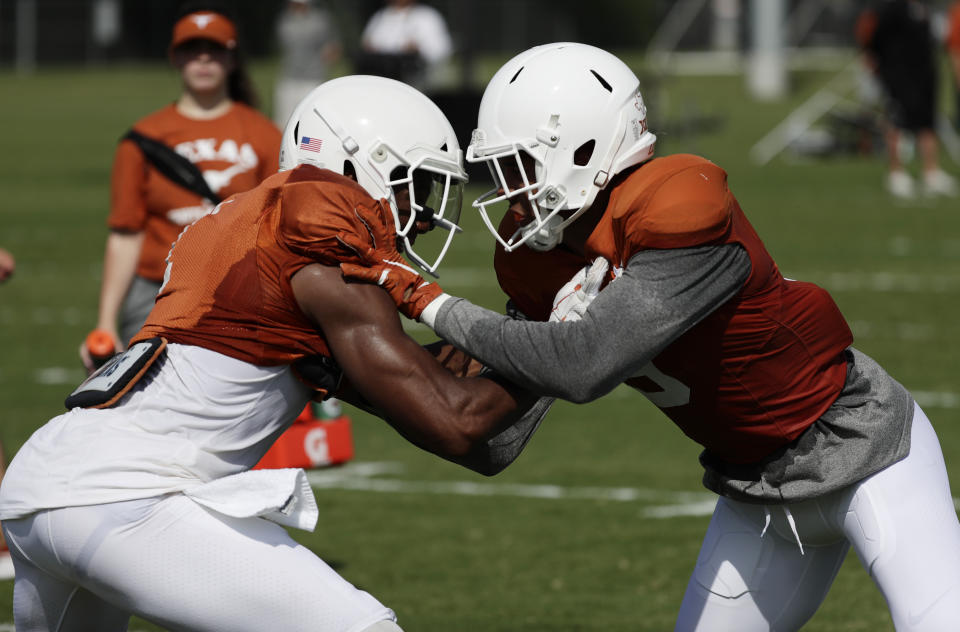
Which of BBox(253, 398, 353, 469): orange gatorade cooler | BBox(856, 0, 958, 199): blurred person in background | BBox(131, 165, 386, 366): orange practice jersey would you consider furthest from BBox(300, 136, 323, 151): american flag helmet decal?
BBox(856, 0, 958, 199): blurred person in background

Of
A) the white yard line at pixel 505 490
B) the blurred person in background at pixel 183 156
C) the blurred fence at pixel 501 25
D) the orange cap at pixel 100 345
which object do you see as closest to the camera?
the orange cap at pixel 100 345

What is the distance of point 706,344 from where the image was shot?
3486 mm

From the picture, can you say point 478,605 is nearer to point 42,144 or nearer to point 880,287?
point 880,287

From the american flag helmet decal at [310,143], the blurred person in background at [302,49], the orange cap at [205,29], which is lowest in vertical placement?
the blurred person in background at [302,49]

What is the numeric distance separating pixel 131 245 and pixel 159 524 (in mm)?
3345

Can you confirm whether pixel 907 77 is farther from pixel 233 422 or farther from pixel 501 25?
pixel 501 25

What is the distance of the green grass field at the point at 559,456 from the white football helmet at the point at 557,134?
6.88 ft

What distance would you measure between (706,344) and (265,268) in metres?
1.02

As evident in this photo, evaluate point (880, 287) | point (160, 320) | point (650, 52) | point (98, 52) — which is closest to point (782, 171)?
point (880, 287)

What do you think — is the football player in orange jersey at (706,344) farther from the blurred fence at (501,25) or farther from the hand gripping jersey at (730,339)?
the blurred fence at (501,25)

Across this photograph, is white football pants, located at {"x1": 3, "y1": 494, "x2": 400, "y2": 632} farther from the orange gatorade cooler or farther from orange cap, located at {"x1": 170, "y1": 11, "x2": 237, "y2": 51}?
orange cap, located at {"x1": 170, "y1": 11, "x2": 237, "y2": 51}

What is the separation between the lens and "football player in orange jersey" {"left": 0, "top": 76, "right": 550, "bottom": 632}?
123 inches

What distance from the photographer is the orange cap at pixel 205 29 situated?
640 cm

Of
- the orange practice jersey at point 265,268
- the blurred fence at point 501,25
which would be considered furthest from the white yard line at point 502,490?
the blurred fence at point 501,25
